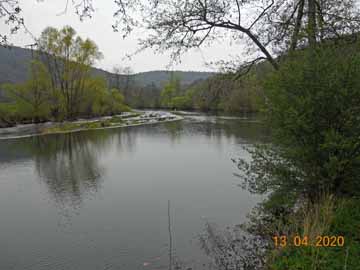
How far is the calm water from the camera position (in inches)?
203

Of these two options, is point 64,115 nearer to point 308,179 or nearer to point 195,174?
point 195,174

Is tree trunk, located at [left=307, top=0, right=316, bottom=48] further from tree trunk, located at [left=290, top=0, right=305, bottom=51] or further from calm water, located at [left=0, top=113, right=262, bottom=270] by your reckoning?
calm water, located at [left=0, top=113, right=262, bottom=270]

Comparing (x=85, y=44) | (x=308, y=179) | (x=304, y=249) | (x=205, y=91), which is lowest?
(x=304, y=249)

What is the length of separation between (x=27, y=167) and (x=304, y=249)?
37.0 ft

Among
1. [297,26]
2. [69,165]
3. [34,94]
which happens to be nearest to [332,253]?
[297,26]

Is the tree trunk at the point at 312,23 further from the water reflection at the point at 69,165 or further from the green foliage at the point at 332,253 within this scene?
the water reflection at the point at 69,165

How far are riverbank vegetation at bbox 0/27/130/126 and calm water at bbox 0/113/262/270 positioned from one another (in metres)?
18.3

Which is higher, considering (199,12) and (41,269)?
(199,12)

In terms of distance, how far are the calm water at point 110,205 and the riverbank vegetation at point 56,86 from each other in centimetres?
1829

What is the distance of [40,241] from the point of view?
5.66 m

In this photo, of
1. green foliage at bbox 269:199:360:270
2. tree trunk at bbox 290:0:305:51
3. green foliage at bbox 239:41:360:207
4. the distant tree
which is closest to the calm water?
green foliage at bbox 269:199:360:270

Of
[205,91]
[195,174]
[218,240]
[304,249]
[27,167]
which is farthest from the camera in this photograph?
[27,167]

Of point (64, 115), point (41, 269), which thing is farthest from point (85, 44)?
point (41, 269)
